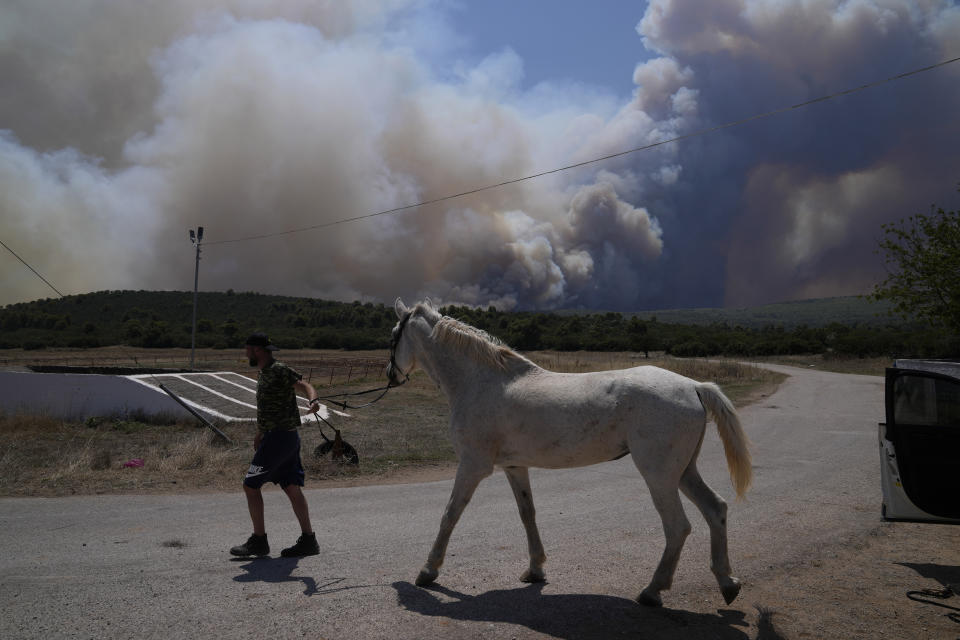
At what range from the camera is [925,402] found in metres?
4.80

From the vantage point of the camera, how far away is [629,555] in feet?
17.4

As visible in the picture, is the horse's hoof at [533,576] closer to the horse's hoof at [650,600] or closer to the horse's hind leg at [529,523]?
the horse's hind leg at [529,523]

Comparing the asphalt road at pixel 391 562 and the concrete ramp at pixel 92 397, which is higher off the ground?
the concrete ramp at pixel 92 397

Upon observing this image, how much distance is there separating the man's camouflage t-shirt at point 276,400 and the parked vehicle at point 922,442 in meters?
5.02

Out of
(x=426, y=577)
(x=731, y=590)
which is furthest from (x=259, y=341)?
(x=731, y=590)

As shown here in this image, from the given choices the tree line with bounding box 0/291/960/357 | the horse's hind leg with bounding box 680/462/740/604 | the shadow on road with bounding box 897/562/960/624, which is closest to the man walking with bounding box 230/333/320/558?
the horse's hind leg with bounding box 680/462/740/604

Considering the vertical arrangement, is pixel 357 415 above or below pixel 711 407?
below

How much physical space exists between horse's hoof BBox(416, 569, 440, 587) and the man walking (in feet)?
4.23

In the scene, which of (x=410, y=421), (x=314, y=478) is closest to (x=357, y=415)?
(x=410, y=421)

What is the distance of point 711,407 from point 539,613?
6.18ft

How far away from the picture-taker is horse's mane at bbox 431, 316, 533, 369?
16.0 feet

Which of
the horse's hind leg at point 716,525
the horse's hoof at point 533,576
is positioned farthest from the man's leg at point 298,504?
the horse's hind leg at point 716,525

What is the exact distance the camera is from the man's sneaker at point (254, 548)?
5.11 meters

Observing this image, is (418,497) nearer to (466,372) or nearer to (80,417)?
(466,372)
